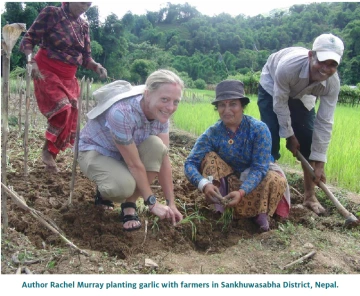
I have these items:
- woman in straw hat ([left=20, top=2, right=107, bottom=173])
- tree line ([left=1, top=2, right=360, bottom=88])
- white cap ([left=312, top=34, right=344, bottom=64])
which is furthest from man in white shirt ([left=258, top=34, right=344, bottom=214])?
tree line ([left=1, top=2, right=360, bottom=88])

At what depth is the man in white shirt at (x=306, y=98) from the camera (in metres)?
2.52

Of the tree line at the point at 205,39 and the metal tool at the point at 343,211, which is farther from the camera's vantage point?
the tree line at the point at 205,39

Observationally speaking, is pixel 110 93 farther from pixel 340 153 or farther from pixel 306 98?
pixel 340 153

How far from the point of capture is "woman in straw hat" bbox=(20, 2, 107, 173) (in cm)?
290

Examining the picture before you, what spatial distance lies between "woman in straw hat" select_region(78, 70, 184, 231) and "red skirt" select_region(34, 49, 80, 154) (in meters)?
0.60

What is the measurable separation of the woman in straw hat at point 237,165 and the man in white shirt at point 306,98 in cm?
35

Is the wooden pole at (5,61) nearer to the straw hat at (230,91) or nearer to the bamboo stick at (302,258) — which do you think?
the straw hat at (230,91)

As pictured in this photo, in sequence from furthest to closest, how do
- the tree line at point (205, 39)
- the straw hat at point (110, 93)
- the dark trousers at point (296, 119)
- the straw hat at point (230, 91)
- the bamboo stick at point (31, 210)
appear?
the tree line at point (205, 39), the dark trousers at point (296, 119), the straw hat at point (230, 91), the straw hat at point (110, 93), the bamboo stick at point (31, 210)

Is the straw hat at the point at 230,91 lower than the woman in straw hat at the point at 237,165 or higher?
higher

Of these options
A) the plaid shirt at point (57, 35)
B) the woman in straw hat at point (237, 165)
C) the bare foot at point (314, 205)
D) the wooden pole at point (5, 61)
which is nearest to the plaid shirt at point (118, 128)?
the woman in straw hat at point (237, 165)

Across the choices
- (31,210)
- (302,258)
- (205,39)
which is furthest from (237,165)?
(205,39)

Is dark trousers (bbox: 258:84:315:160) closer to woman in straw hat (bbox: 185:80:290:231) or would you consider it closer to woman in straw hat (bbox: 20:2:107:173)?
woman in straw hat (bbox: 185:80:290:231)

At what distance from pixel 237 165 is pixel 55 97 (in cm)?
140

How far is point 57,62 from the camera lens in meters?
3.00
